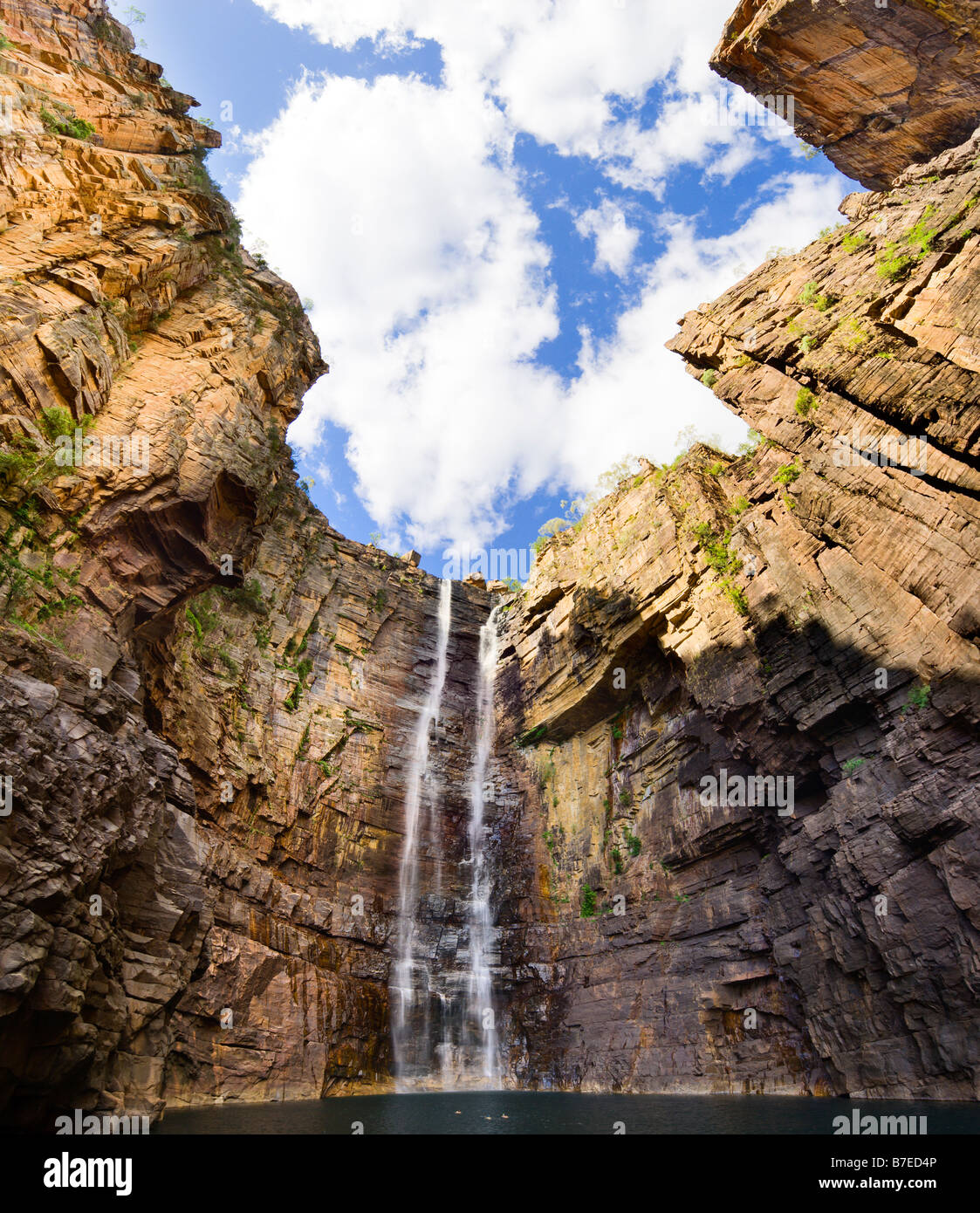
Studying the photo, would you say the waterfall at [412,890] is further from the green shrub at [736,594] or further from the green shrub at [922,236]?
the green shrub at [922,236]

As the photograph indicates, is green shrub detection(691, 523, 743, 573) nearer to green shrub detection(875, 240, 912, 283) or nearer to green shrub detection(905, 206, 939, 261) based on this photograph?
green shrub detection(875, 240, 912, 283)

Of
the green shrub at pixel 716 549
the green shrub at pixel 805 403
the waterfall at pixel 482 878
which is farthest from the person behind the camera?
the waterfall at pixel 482 878

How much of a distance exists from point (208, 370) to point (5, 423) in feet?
34.1

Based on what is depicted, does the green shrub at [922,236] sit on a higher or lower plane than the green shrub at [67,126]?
lower

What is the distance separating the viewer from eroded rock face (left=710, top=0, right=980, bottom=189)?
23.8 meters

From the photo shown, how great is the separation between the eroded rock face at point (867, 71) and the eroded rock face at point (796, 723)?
10.1 ft

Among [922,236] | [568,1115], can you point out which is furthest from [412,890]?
[922,236]

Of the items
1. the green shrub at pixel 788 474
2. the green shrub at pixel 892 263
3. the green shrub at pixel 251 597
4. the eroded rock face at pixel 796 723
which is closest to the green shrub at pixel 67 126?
the green shrub at pixel 251 597

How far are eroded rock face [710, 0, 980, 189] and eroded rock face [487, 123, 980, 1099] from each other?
3.06 metres

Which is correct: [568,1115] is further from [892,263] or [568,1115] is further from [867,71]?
[867,71]

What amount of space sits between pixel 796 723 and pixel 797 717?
0.21 meters

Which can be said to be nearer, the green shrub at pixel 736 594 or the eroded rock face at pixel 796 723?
the eroded rock face at pixel 796 723

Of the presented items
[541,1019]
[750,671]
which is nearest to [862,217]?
[750,671]

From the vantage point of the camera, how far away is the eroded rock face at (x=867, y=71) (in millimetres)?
23834
